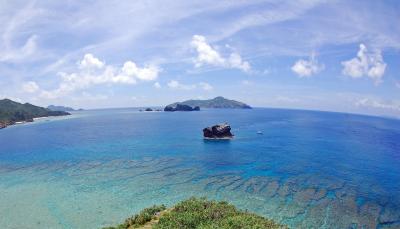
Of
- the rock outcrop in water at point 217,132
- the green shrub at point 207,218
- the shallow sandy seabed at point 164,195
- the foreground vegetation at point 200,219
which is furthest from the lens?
the rock outcrop in water at point 217,132

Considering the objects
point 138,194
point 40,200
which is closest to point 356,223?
point 138,194

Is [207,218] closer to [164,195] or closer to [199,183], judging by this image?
[164,195]

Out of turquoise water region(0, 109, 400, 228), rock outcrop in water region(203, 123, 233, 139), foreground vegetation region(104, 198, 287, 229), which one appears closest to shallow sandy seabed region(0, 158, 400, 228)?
turquoise water region(0, 109, 400, 228)

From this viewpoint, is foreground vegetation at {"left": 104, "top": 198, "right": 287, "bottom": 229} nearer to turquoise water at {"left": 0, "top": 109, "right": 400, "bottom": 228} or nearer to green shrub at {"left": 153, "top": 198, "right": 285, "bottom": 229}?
green shrub at {"left": 153, "top": 198, "right": 285, "bottom": 229}

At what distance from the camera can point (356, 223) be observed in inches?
1512

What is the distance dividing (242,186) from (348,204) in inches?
673

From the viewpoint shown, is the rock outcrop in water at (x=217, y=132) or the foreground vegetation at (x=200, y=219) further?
the rock outcrop in water at (x=217, y=132)

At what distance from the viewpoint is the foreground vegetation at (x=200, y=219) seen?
25781 mm

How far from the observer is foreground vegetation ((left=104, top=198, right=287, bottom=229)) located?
84.6ft

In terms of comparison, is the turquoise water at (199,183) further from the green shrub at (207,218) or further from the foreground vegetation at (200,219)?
the green shrub at (207,218)

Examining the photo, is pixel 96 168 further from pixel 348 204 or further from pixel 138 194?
pixel 348 204

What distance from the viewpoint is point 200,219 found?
2758 centimetres

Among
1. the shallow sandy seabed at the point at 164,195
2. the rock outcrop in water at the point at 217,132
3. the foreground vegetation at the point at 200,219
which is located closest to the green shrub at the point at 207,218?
the foreground vegetation at the point at 200,219

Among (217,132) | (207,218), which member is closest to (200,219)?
(207,218)
